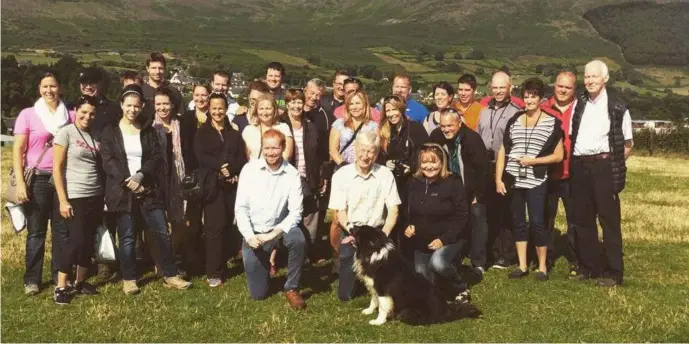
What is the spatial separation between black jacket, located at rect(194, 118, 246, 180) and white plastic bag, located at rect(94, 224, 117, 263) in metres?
1.48

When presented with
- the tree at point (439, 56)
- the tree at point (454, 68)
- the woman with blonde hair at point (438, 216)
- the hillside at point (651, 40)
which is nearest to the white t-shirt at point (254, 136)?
the woman with blonde hair at point (438, 216)

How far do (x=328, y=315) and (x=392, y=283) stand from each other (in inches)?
40.3

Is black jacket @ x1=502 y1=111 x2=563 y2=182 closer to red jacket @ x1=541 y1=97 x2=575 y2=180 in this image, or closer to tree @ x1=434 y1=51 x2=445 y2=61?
red jacket @ x1=541 y1=97 x2=575 y2=180

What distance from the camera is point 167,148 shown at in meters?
7.38

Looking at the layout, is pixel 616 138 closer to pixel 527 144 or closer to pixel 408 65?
pixel 527 144

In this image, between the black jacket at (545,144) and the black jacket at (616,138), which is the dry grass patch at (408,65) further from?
the black jacket at (616,138)

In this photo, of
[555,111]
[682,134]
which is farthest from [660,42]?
[555,111]

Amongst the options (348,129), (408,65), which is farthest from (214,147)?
(408,65)

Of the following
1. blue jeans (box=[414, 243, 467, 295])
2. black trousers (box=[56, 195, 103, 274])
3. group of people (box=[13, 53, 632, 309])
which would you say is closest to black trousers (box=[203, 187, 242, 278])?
group of people (box=[13, 53, 632, 309])

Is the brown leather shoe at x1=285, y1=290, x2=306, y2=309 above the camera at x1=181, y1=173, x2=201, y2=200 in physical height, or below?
below

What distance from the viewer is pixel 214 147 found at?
7730 mm

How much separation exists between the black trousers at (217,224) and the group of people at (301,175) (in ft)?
0.06

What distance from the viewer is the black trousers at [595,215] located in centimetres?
762

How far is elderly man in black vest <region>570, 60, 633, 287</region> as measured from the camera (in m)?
7.49
